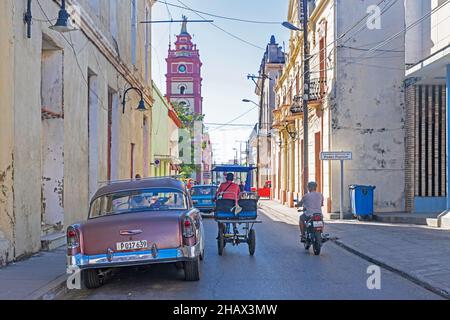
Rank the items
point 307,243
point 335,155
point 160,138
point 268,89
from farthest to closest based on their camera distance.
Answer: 1. point 268,89
2. point 160,138
3. point 335,155
4. point 307,243

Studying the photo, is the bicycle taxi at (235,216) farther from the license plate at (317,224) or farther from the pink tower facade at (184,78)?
the pink tower facade at (184,78)

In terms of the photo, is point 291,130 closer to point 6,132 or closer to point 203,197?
point 203,197

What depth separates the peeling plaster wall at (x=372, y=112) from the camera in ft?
81.3

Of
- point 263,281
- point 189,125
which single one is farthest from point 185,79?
point 263,281

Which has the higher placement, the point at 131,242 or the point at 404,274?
the point at 131,242

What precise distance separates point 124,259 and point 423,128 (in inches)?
715

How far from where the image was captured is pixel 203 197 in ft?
85.4

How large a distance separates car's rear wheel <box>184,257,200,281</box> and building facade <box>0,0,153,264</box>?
3286 mm

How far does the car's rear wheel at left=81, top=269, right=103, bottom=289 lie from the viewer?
353 inches

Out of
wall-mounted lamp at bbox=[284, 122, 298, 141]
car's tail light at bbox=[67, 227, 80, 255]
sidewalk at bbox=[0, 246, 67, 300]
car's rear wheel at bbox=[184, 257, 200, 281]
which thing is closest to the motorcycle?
car's rear wheel at bbox=[184, 257, 200, 281]

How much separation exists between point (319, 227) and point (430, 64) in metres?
9.18

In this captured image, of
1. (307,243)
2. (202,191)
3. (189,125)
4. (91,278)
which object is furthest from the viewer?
(189,125)

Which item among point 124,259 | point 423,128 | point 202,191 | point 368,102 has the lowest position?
point 124,259
